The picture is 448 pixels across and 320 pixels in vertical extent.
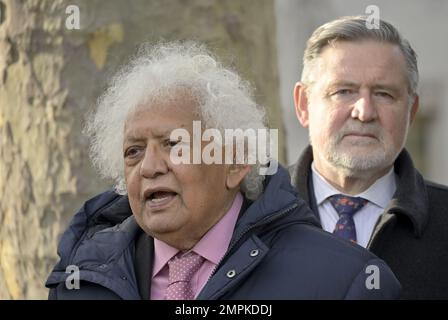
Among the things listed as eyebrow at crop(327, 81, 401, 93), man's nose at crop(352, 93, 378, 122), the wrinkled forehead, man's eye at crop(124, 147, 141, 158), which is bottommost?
man's eye at crop(124, 147, 141, 158)

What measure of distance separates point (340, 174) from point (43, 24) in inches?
58.4

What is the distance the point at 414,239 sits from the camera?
142 inches

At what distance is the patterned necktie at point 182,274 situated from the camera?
2871 millimetres

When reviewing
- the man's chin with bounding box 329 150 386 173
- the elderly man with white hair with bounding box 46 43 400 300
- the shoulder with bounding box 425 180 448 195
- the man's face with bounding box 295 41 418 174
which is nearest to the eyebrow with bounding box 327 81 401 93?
the man's face with bounding box 295 41 418 174

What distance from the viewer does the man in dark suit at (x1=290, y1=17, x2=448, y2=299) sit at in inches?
143

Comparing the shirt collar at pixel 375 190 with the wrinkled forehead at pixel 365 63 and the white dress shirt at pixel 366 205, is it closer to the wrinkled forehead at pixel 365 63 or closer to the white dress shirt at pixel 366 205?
the white dress shirt at pixel 366 205

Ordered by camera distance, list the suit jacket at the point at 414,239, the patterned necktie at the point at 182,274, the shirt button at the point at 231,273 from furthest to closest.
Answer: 1. the suit jacket at the point at 414,239
2. the patterned necktie at the point at 182,274
3. the shirt button at the point at 231,273

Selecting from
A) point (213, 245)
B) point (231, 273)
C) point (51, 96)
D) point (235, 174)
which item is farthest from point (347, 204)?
point (51, 96)

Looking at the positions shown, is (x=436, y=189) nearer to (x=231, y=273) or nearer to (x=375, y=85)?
(x=375, y=85)

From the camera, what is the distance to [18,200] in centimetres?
423

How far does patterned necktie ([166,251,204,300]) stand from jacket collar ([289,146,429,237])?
959 millimetres

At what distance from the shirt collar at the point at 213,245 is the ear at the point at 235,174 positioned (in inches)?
3.0

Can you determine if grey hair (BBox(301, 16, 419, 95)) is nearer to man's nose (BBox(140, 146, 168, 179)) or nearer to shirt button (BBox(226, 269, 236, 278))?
man's nose (BBox(140, 146, 168, 179))

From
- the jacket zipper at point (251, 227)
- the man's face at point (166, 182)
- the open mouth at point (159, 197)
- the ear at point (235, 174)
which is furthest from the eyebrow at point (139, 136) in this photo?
the jacket zipper at point (251, 227)
